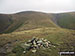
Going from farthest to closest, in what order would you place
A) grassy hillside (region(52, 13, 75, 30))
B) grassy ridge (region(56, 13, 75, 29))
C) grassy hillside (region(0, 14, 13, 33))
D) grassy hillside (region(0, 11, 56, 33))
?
grassy hillside (region(0, 14, 13, 33)), grassy hillside (region(52, 13, 75, 30)), grassy ridge (region(56, 13, 75, 29)), grassy hillside (region(0, 11, 56, 33))

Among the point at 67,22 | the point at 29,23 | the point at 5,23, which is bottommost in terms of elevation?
the point at 5,23

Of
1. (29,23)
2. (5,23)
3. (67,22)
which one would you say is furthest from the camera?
(5,23)

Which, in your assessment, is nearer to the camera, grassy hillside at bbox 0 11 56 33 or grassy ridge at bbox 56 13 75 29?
grassy hillside at bbox 0 11 56 33

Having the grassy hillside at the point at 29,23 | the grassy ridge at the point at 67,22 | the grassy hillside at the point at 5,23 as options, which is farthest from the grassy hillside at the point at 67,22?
the grassy hillside at the point at 5,23

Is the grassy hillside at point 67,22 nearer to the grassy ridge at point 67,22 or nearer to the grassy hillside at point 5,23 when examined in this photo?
the grassy ridge at point 67,22

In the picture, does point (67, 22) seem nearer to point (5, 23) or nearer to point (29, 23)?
point (29, 23)

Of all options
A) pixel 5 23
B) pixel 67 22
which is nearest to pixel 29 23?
pixel 5 23

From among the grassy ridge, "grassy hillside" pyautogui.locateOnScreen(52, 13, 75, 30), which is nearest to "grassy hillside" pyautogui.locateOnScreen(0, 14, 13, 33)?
"grassy hillside" pyautogui.locateOnScreen(52, 13, 75, 30)

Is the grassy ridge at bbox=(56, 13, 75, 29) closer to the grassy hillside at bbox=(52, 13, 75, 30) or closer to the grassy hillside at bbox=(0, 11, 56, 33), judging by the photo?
the grassy hillside at bbox=(52, 13, 75, 30)

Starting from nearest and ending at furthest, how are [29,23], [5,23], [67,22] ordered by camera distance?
[29,23] < [67,22] < [5,23]

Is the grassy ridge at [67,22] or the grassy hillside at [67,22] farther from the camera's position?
the grassy hillside at [67,22]

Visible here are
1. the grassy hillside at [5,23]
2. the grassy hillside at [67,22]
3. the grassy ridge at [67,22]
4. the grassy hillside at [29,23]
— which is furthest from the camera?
the grassy hillside at [5,23]

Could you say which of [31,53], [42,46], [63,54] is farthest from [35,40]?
[63,54]
